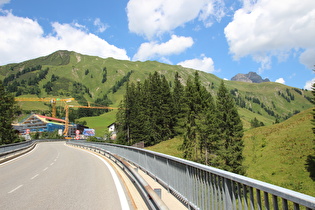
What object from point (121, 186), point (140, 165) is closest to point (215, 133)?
point (140, 165)

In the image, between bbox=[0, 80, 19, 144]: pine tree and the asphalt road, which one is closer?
the asphalt road

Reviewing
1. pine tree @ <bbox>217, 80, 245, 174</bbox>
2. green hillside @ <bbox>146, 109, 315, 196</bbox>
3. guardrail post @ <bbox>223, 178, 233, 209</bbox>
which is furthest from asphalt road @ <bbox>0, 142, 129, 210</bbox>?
green hillside @ <bbox>146, 109, 315, 196</bbox>

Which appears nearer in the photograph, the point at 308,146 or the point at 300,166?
the point at 300,166

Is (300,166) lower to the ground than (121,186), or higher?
lower

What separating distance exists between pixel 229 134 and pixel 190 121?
→ 298 inches

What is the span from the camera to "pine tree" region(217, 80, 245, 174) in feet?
131

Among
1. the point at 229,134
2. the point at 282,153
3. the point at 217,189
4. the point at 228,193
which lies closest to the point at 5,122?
the point at 229,134

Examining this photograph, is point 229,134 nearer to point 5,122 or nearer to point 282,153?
point 282,153

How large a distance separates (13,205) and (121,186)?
399 cm

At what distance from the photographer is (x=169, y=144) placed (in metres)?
51.8

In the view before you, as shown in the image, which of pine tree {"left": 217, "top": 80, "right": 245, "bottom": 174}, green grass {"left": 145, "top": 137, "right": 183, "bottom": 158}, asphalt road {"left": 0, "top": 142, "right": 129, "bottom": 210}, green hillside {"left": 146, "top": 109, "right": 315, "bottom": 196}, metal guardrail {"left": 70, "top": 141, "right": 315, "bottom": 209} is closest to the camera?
metal guardrail {"left": 70, "top": 141, "right": 315, "bottom": 209}

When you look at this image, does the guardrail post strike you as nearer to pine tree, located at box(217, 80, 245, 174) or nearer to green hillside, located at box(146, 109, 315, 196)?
green hillside, located at box(146, 109, 315, 196)

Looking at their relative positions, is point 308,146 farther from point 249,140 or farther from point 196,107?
point 196,107

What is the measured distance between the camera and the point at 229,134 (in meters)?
44.4
